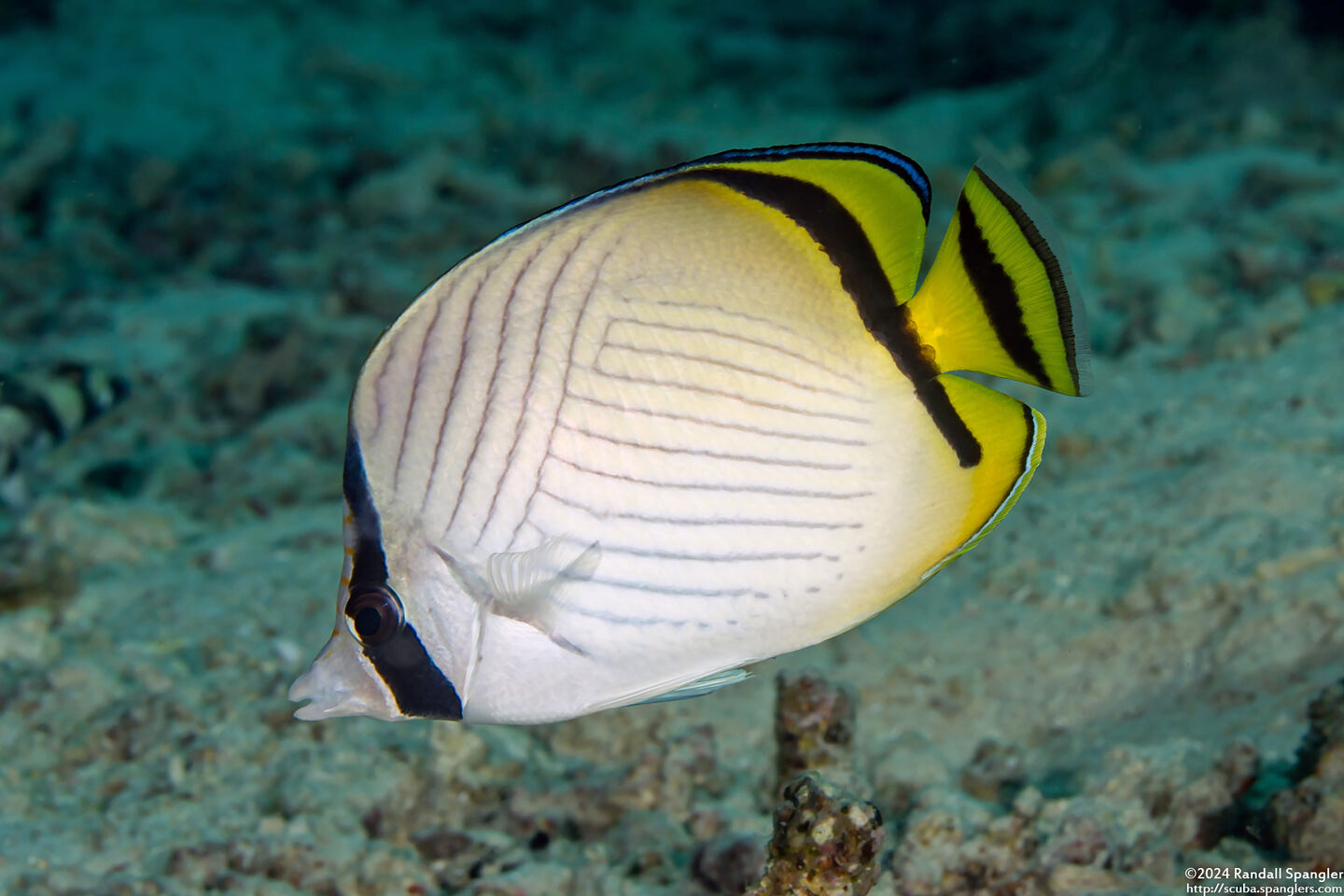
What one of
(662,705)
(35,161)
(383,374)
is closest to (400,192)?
(35,161)

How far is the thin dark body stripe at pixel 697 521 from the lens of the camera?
1243 mm

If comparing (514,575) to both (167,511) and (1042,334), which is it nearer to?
(1042,334)

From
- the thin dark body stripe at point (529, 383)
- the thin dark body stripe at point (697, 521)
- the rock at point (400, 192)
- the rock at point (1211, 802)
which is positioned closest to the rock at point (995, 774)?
the rock at point (1211, 802)

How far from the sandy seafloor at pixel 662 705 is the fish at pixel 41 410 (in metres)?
0.12

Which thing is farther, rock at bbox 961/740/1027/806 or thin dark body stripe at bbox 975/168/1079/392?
rock at bbox 961/740/1027/806

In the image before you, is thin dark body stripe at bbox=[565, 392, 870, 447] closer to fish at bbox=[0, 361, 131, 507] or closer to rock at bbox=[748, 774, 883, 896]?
rock at bbox=[748, 774, 883, 896]

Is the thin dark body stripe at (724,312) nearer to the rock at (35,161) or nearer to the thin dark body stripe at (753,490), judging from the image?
the thin dark body stripe at (753,490)

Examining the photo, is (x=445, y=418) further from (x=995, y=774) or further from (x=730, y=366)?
(x=995, y=774)

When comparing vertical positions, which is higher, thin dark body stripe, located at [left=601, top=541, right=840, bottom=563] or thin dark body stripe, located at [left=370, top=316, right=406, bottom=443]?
thin dark body stripe, located at [left=370, top=316, right=406, bottom=443]

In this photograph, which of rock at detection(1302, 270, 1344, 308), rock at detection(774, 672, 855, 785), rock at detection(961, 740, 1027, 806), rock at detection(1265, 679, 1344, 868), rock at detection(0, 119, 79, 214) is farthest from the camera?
rock at detection(0, 119, 79, 214)

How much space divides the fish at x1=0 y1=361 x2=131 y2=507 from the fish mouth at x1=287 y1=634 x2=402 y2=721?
369cm

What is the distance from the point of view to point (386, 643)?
4.38ft

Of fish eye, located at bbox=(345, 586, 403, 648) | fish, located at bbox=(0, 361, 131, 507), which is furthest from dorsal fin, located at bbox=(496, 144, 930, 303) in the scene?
fish, located at bbox=(0, 361, 131, 507)

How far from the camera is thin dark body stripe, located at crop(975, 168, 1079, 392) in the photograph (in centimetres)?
117
